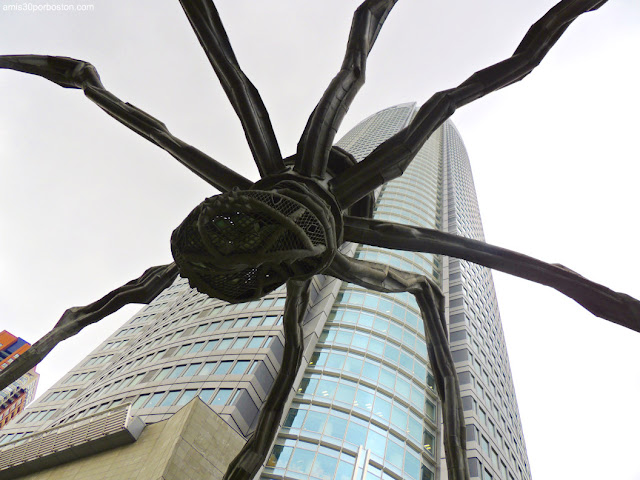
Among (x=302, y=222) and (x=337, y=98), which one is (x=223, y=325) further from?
(x=302, y=222)

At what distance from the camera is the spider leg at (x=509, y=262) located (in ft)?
11.5

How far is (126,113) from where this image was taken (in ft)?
15.4

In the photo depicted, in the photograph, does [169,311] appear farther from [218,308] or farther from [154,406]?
[154,406]

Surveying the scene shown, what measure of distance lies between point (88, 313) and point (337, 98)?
133 inches

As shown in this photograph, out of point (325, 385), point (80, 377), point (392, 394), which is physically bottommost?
point (80, 377)

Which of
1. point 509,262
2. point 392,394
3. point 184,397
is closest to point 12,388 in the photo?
point 184,397

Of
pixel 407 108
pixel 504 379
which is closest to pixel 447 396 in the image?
pixel 504 379

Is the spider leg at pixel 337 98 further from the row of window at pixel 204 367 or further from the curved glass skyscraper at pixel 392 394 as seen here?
the row of window at pixel 204 367

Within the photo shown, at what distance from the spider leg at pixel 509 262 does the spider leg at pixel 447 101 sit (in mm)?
421

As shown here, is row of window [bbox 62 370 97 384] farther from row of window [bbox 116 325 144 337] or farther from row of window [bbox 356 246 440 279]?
row of window [bbox 356 246 440 279]

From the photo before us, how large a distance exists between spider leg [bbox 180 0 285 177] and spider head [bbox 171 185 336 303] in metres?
0.83

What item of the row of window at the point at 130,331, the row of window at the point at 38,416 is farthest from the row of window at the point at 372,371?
the row of window at the point at 130,331

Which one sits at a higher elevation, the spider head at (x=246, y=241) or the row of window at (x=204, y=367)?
the row of window at (x=204, y=367)

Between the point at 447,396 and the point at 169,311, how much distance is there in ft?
147
